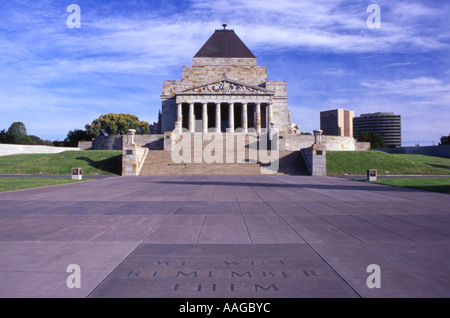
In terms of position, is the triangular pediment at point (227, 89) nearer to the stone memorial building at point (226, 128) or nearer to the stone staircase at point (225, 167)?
the stone memorial building at point (226, 128)

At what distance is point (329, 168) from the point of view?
37.4 m

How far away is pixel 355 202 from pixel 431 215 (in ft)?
11.2

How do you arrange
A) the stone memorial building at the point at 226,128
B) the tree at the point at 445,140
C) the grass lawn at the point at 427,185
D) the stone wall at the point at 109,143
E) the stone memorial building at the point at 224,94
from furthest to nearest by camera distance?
the tree at the point at 445,140, the stone memorial building at the point at 224,94, the stone wall at the point at 109,143, the stone memorial building at the point at 226,128, the grass lawn at the point at 427,185

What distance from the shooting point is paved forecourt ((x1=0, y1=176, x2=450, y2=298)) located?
480 centimetres

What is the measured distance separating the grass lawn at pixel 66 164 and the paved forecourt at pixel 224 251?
25605mm

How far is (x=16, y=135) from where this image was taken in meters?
83.4

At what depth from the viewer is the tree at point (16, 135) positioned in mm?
83188

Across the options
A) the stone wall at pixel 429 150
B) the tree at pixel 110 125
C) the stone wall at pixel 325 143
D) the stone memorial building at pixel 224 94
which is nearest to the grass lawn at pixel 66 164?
the stone memorial building at pixel 224 94

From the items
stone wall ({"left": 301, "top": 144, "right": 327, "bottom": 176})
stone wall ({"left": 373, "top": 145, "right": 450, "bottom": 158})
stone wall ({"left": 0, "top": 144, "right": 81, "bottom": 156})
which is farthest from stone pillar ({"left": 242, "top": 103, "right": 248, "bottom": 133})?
stone wall ({"left": 0, "top": 144, "right": 81, "bottom": 156})

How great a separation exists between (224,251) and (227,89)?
6107cm

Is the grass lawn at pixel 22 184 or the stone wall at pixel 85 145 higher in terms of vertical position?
the stone wall at pixel 85 145
